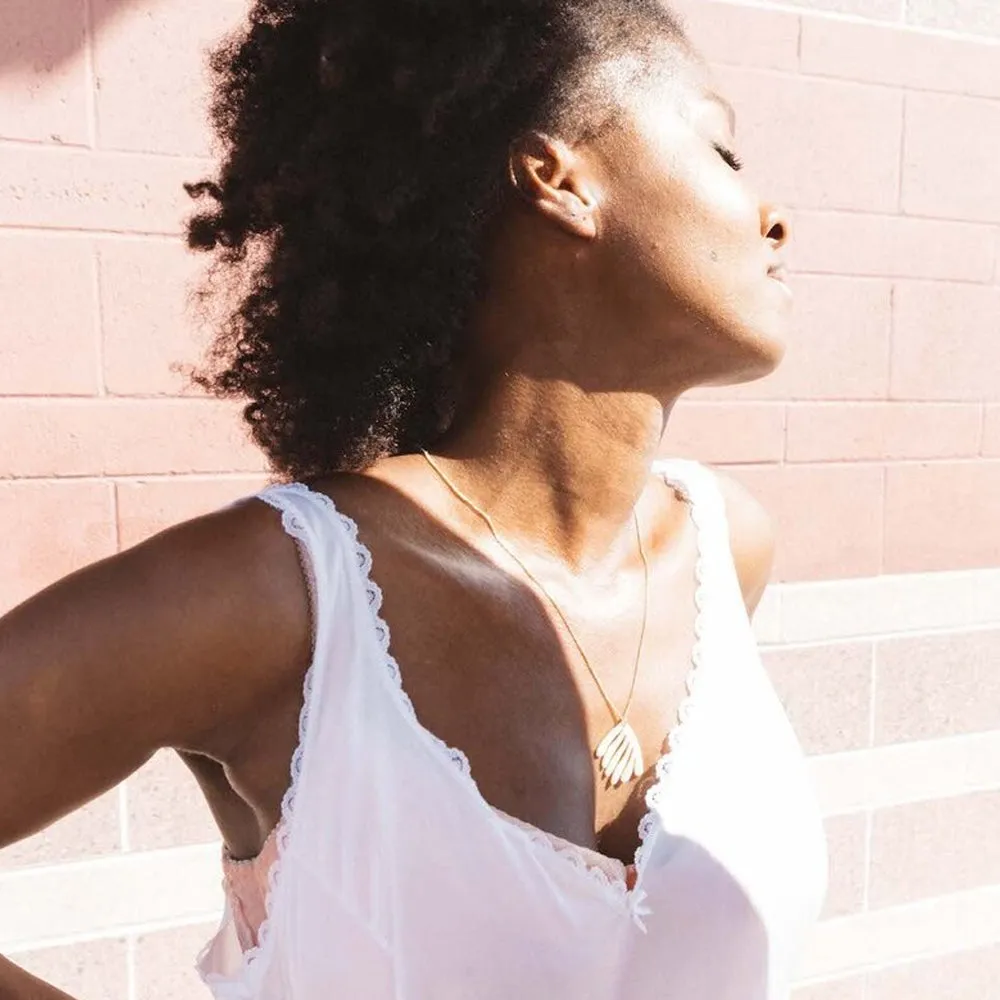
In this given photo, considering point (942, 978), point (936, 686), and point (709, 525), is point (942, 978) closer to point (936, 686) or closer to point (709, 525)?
point (936, 686)

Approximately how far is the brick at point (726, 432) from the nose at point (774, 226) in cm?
157

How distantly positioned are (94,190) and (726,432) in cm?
157

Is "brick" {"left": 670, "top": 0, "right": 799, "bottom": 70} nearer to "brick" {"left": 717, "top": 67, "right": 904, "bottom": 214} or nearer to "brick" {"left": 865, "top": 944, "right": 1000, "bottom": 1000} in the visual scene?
"brick" {"left": 717, "top": 67, "right": 904, "bottom": 214}

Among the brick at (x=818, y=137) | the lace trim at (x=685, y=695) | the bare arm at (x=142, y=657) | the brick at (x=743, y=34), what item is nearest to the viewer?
the bare arm at (x=142, y=657)

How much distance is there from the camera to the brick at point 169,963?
264cm

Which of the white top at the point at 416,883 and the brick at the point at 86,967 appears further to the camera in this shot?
the brick at the point at 86,967

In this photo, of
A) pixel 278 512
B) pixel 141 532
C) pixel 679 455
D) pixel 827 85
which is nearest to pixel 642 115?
pixel 278 512

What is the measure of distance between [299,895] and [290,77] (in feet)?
2.96

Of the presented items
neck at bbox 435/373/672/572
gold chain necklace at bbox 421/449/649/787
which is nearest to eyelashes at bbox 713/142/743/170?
neck at bbox 435/373/672/572

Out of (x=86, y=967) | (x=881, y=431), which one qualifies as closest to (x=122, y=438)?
(x=86, y=967)

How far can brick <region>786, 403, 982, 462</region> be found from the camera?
11.1 feet

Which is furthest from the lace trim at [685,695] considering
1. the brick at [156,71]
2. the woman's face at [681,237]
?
the brick at [156,71]

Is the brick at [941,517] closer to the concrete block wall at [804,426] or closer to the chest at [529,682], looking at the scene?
the concrete block wall at [804,426]

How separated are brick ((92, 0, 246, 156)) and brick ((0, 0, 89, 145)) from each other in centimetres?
4
